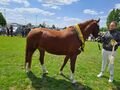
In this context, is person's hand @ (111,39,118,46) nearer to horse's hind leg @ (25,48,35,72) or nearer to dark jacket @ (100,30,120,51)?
dark jacket @ (100,30,120,51)

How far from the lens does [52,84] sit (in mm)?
9273

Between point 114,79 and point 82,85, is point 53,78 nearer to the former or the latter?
point 82,85

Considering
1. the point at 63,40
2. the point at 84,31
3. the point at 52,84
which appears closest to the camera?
the point at 52,84

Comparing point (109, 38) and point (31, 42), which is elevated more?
point (109, 38)

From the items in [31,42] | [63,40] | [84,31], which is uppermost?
[84,31]

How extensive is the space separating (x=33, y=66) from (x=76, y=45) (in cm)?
316

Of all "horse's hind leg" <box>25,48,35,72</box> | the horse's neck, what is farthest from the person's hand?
"horse's hind leg" <box>25,48,35,72</box>

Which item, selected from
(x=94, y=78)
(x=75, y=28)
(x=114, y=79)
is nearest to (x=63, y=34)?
(x=75, y=28)

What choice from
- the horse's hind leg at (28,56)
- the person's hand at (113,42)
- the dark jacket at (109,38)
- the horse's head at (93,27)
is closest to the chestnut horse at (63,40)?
the horse's head at (93,27)

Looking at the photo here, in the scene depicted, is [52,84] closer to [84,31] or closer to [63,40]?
[63,40]

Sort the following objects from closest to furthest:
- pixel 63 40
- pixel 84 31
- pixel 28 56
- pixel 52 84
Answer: pixel 52 84 → pixel 63 40 → pixel 84 31 → pixel 28 56

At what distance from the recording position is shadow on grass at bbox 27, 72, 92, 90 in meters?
8.99

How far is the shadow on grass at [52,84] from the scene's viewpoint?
899 centimetres

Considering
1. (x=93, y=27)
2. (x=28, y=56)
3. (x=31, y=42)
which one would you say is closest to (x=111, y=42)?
(x=93, y=27)
